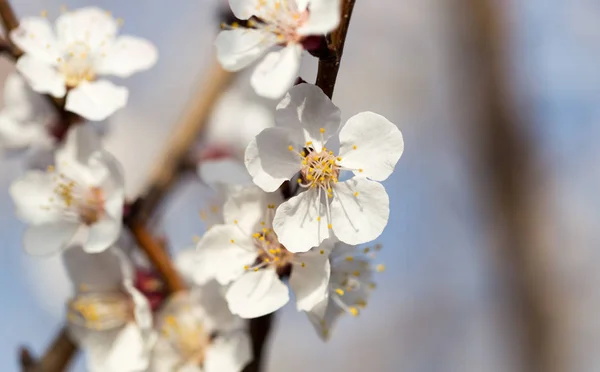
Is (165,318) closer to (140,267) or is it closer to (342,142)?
(140,267)

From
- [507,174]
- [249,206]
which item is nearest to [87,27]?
[249,206]

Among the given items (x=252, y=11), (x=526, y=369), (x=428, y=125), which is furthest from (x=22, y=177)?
(x=428, y=125)

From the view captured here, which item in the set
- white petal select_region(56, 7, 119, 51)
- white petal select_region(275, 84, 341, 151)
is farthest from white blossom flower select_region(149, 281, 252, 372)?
white petal select_region(56, 7, 119, 51)

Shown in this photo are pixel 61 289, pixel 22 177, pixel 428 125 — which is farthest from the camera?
pixel 428 125

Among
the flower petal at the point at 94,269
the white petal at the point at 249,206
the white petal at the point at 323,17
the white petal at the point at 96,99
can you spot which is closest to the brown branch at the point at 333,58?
the white petal at the point at 323,17

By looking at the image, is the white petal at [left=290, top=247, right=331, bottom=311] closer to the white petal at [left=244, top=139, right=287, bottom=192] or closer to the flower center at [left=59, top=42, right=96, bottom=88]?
the white petal at [left=244, top=139, right=287, bottom=192]

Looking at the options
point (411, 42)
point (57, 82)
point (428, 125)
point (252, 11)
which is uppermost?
point (252, 11)

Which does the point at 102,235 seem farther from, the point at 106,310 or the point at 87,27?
the point at 87,27
